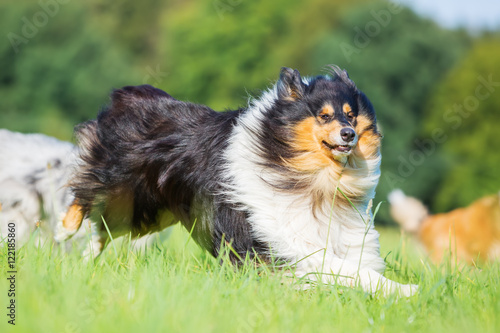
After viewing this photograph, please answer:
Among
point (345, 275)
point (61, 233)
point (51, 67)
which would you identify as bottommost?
point (345, 275)

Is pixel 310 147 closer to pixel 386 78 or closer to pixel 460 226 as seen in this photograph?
pixel 460 226

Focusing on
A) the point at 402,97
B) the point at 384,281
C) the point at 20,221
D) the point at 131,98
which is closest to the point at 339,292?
the point at 384,281

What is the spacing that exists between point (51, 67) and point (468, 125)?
Result: 21.4m

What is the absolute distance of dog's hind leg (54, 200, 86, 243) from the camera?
516 centimetres

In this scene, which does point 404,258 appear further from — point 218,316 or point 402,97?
point 402,97

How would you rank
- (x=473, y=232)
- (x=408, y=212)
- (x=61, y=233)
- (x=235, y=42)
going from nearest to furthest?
(x=61, y=233), (x=473, y=232), (x=408, y=212), (x=235, y=42)

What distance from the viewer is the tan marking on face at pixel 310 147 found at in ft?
13.9

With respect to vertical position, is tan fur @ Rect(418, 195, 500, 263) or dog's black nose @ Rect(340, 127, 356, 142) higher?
dog's black nose @ Rect(340, 127, 356, 142)

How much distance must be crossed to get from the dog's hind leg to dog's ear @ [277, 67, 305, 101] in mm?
1997

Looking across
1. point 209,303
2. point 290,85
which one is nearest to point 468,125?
point 290,85

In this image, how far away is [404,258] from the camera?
6055mm

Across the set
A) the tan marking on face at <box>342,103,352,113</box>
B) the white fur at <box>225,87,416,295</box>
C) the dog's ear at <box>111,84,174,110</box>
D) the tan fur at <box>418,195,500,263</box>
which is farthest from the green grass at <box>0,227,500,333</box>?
the tan fur at <box>418,195,500,263</box>

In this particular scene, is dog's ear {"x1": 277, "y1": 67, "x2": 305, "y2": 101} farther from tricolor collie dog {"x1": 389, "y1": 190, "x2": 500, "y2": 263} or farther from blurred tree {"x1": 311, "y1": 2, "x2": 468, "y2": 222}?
blurred tree {"x1": 311, "y1": 2, "x2": 468, "y2": 222}

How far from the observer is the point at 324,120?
13.9ft
